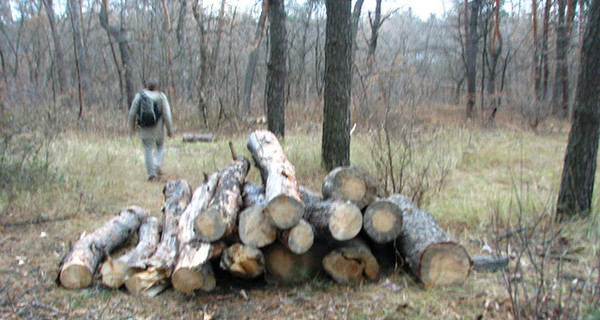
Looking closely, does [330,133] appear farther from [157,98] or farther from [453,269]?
[453,269]

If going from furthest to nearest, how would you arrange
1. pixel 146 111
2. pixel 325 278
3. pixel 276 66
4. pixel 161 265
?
pixel 276 66, pixel 146 111, pixel 325 278, pixel 161 265

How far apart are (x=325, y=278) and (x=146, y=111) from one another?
17.5 ft

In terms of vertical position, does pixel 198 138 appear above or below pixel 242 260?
above

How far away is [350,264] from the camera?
4.29 m

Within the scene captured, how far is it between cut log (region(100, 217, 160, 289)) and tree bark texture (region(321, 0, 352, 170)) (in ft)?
11.4

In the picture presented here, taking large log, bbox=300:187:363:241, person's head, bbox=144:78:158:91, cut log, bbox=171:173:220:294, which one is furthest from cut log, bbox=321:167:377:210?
person's head, bbox=144:78:158:91

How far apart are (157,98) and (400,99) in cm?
422

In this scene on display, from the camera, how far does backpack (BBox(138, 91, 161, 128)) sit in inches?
336

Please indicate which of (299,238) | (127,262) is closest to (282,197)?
(299,238)

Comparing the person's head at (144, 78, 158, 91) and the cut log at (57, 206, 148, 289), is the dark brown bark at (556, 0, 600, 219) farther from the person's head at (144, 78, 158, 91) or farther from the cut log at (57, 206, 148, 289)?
the person's head at (144, 78, 158, 91)

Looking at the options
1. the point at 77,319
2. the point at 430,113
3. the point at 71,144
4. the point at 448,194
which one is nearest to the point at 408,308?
the point at 77,319

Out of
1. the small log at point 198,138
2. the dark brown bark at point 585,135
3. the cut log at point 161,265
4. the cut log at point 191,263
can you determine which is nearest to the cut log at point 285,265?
the cut log at point 191,263

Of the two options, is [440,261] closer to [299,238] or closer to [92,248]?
[299,238]

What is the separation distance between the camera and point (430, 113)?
17.0m
